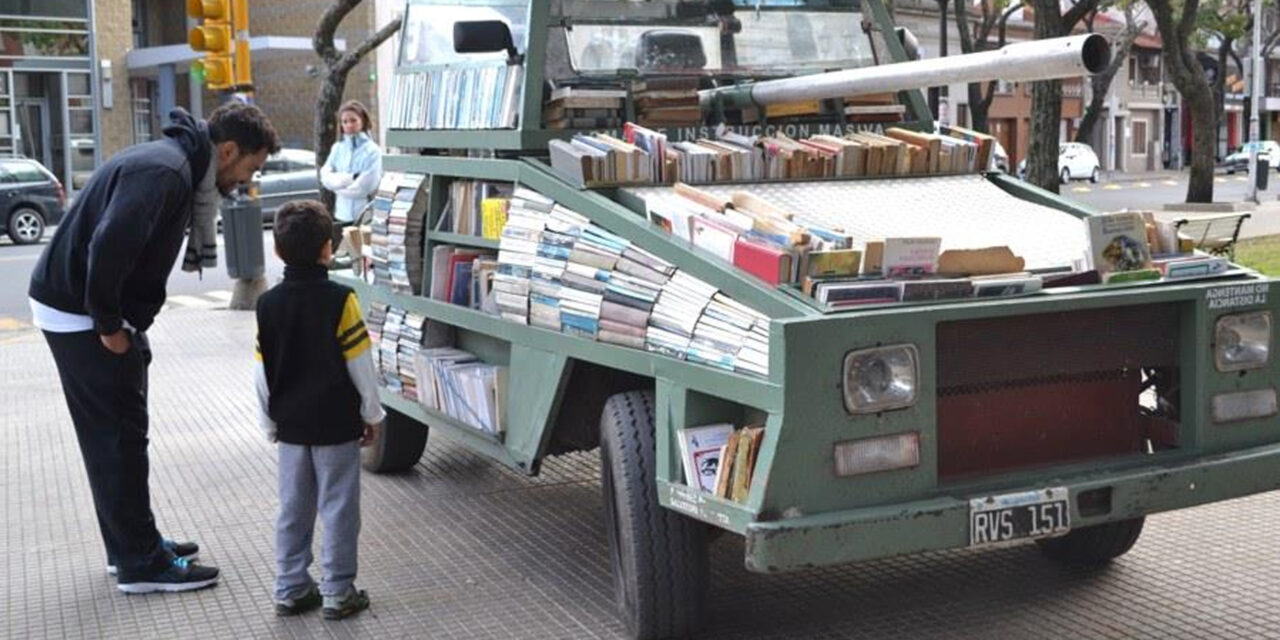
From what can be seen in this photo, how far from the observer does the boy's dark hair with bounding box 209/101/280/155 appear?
5938 mm

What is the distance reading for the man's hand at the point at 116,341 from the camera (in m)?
5.57

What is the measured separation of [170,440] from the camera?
9.05 metres

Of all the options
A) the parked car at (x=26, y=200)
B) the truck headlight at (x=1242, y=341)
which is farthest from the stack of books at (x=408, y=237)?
the parked car at (x=26, y=200)

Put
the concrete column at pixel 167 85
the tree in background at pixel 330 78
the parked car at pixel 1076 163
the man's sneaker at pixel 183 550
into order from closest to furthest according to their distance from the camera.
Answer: the man's sneaker at pixel 183 550, the tree in background at pixel 330 78, the concrete column at pixel 167 85, the parked car at pixel 1076 163

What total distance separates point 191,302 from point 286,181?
10996 mm

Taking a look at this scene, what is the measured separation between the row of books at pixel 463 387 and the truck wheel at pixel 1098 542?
87.1 inches

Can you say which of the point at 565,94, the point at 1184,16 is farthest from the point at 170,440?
the point at 1184,16

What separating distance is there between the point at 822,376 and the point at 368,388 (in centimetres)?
184

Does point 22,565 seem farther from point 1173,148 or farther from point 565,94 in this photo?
point 1173,148

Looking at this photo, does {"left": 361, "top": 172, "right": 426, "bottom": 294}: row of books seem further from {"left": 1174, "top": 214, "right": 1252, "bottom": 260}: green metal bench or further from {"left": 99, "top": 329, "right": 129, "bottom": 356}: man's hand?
{"left": 1174, "top": 214, "right": 1252, "bottom": 260}: green metal bench

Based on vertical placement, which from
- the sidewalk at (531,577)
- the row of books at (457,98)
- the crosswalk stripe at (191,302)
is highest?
the row of books at (457,98)

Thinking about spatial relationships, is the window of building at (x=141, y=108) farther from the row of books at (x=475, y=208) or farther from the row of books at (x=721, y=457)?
the row of books at (x=721, y=457)

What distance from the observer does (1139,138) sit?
66812 millimetres

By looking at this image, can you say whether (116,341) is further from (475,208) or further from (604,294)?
(604,294)
